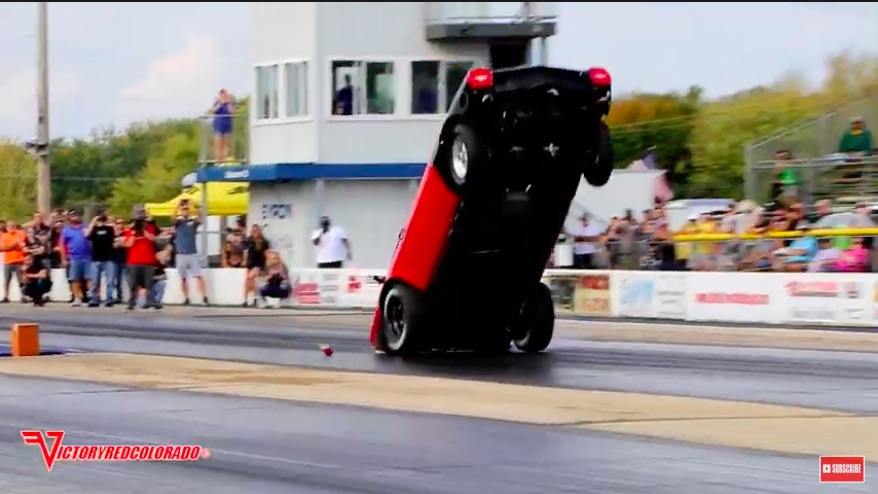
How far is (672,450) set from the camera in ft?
34.2

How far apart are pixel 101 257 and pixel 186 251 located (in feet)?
5.56

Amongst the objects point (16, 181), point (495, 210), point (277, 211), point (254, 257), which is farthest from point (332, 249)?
point (495, 210)

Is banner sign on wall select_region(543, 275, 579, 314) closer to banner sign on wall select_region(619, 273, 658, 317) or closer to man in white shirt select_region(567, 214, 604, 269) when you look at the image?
banner sign on wall select_region(619, 273, 658, 317)

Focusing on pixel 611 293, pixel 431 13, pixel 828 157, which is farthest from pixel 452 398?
pixel 431 13

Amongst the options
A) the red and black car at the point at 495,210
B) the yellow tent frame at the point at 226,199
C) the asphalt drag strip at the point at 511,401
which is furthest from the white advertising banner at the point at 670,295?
the yellow tent frame at the point at 226,199

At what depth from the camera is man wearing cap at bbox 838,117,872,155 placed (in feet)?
86.9

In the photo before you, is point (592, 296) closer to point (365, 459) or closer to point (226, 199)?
point (365, 459)

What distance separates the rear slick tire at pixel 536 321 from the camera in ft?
58.7

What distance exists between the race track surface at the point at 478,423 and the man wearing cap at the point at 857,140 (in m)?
7.91

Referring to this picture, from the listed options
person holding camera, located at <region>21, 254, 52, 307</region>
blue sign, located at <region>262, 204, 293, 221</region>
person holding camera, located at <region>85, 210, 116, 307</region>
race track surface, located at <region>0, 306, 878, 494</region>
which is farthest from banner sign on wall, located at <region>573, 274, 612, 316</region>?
blue sign, located at <region>262, 204, 293, 221</region>

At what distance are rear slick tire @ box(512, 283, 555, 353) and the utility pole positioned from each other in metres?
20.5

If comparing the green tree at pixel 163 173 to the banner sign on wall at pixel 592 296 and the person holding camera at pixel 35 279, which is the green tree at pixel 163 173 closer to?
the person holding camera at pixel 35 279

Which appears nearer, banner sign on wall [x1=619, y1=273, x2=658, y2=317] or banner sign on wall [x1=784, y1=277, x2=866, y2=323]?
banner sign on wall [x1=784, y1=277, x2=866, y2=323]

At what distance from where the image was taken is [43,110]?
126 feet
